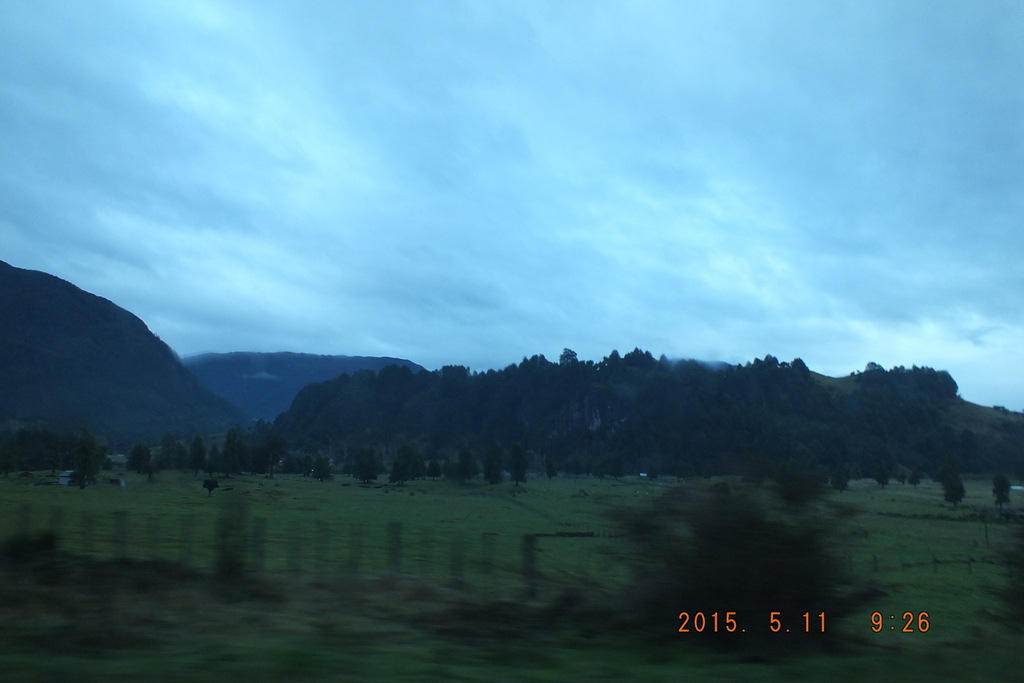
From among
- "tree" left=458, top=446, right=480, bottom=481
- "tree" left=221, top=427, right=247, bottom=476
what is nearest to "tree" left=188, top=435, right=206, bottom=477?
"tree" left=221, top=427, right=247, bottom=476

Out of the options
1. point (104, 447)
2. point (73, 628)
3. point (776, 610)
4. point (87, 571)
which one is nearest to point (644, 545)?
point (776, 610)

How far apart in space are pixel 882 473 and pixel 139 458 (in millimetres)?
28686

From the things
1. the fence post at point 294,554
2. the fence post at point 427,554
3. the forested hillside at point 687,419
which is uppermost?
the forested hillside at point 687,419

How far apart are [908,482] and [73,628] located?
24.3 metres

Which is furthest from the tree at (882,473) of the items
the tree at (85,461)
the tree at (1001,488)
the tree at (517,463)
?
the tree at (85,461)

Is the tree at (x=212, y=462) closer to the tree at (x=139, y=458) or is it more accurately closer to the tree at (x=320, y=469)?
the tree at (x=139, y=458)

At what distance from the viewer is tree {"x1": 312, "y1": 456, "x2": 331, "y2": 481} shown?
124 ft

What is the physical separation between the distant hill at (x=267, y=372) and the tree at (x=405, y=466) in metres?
21.6

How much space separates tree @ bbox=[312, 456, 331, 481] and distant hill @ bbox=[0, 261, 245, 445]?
25.2 ft

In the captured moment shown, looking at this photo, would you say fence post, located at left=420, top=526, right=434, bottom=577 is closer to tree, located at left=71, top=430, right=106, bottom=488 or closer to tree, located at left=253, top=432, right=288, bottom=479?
tree, located at left=71, top=430, right=106, bottom=488

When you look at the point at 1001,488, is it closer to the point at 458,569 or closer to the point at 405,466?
the point at 458,569

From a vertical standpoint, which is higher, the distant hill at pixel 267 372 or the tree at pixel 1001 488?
the distant hill at pixel 267 372

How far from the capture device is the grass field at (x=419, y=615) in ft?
20.7

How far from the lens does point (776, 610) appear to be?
7637 millimetres
